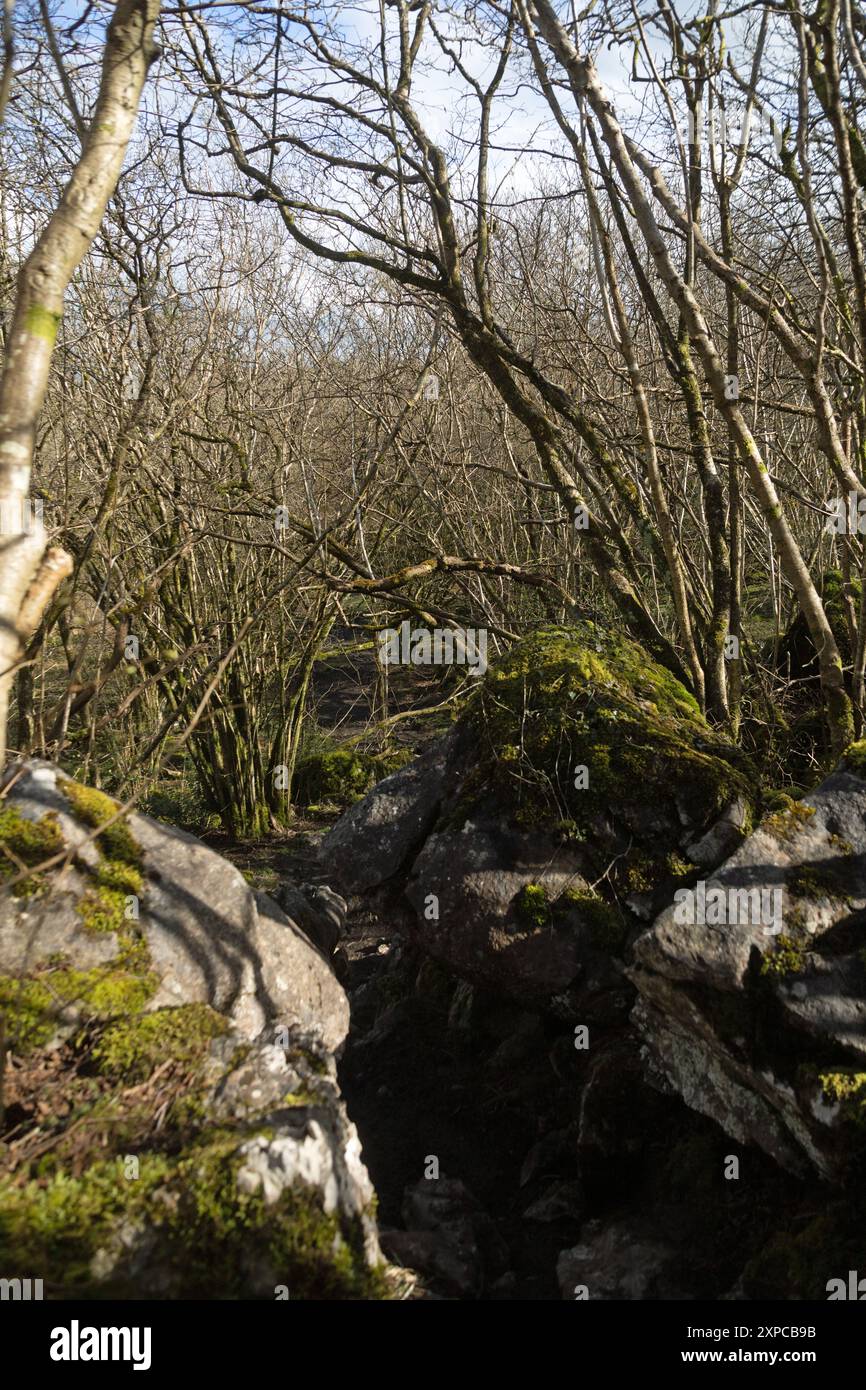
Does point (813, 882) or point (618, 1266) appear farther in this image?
point (813, 882)

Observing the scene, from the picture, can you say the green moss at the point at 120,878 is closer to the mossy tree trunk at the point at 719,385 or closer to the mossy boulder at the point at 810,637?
the mossy tree trunk at the point at 719,385

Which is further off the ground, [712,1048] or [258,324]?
[258,324]

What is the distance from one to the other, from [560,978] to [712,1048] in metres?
0.72

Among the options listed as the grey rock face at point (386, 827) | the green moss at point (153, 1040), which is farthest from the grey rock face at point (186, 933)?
the grey rock face at point (386, 827)

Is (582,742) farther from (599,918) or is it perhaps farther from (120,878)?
(120,878)

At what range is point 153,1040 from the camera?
2691mm

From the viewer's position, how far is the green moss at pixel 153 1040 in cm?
261

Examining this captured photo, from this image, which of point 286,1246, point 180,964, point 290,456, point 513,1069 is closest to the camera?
point 286,1246

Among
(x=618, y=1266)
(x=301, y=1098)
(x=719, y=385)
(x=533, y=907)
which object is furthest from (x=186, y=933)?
(x=719, y=385)

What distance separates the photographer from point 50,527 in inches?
168

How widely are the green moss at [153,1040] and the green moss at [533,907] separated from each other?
133 centimetres

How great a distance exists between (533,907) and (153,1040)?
1.59 meters

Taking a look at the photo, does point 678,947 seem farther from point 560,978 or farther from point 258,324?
point 258,324

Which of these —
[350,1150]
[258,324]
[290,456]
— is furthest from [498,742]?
[258,324]
